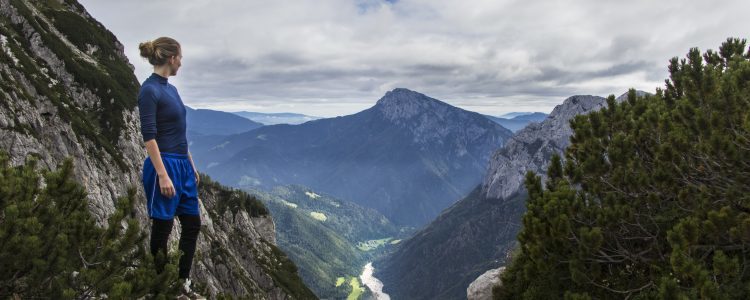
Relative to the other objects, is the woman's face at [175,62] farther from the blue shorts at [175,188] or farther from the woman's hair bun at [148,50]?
the blue shorts at [175,188]

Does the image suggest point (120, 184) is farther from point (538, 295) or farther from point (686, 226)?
point (686, 226)

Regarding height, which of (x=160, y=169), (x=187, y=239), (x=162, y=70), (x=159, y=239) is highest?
(x=162, y=70)

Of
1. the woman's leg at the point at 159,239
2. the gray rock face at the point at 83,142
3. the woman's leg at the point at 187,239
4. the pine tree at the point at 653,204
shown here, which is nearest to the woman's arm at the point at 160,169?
the woman's leg at the point at 159,239

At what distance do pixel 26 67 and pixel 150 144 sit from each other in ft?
346

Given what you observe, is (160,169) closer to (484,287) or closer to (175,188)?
(175,188)

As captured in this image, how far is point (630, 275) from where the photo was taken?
46.9ft

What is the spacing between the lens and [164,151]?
9.03m

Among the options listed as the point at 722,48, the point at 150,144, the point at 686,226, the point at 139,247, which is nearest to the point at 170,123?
the point at 150,144

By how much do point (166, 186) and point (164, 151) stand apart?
1.03 meters

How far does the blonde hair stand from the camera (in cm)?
871

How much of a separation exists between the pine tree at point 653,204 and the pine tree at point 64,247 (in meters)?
11.6

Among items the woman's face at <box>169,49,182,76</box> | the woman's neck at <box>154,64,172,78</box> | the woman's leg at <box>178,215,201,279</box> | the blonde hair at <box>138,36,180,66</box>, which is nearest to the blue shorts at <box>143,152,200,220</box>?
the woman's leg at <box>178,215,201,279</box>

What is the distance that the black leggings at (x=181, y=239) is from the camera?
9008 mm

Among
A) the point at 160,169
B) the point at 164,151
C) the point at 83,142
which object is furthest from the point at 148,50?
the point at 83,142
